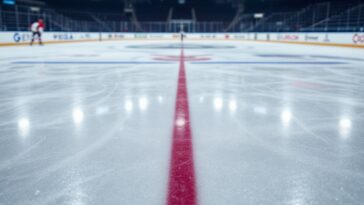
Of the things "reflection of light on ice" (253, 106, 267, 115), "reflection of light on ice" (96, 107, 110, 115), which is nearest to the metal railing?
"reflection of light on ice" (253, 106, 267, 115)

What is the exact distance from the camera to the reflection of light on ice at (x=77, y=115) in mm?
2756

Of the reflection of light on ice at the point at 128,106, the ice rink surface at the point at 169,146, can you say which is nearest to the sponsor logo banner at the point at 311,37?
the ice rink surface at the point at 169,146

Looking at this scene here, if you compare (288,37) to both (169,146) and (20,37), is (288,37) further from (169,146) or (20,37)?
(169,146)

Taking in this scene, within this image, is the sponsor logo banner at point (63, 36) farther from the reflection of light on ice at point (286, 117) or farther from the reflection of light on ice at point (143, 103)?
the reflection of light on ice at point (286, 117)

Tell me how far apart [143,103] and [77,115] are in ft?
2.58

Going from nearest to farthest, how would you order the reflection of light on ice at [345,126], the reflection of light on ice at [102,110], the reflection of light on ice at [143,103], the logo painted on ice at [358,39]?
the reflection of light on ice at [345,126], the reflection of light on ice at [102,110], the reflection of light on ice at [143,103], the logo painted on ice at [358,39]

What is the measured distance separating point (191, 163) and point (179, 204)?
1.59 feet

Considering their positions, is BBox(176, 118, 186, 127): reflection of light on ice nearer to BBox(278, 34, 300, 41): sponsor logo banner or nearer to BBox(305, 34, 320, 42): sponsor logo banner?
BBox(305, 34, 320, 42): sponsor logo banner

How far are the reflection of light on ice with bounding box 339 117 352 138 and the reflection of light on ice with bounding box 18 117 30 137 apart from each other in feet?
8.05

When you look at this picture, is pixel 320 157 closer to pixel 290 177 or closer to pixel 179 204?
pixel 290 177

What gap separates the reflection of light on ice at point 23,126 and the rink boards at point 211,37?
52.1ft

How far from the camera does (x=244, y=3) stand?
133 feet

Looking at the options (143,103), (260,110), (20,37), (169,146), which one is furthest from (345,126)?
(20,37)

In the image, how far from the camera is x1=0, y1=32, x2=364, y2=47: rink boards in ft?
55.1
